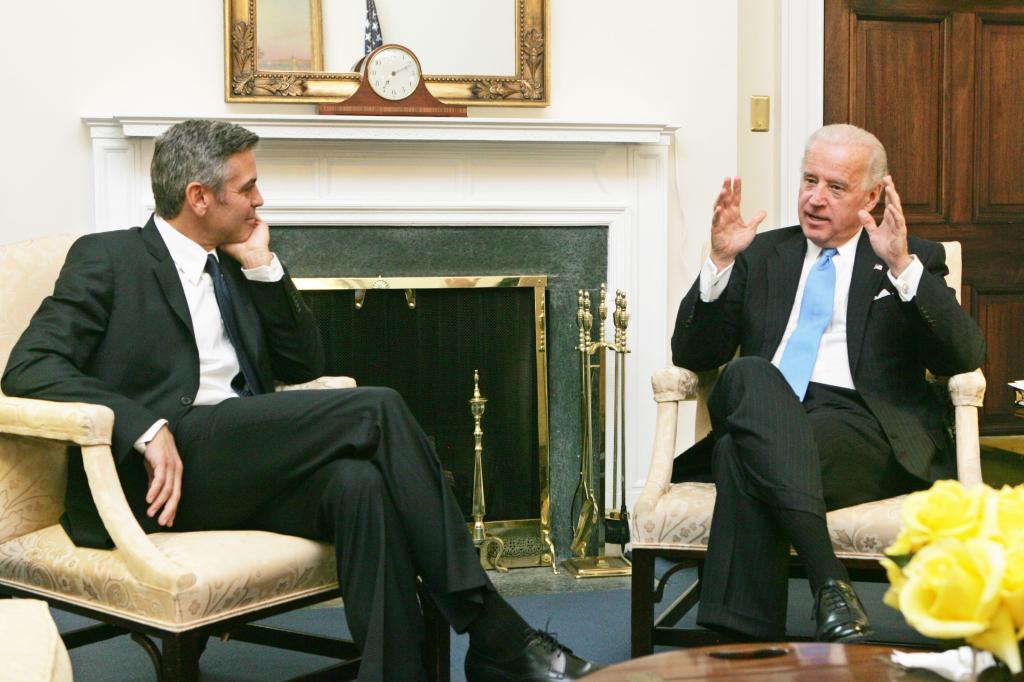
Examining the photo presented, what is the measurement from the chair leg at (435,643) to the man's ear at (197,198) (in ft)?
2.84

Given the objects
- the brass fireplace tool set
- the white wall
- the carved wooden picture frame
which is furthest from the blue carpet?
the carved wooden picture frame

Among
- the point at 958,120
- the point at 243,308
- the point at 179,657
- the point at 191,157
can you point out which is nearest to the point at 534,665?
the point at 179,657

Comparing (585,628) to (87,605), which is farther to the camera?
(585,628)

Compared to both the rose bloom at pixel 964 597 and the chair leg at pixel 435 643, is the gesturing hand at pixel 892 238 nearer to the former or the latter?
the chair leg at pixel 435 643

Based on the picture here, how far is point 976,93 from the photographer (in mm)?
4094

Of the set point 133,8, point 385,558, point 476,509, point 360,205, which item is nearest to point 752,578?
point 385,558

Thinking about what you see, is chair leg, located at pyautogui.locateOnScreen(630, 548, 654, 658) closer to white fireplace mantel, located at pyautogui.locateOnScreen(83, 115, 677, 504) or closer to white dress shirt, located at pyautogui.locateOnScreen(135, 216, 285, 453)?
white dress shirt, located at pyautogui.locateOnScreen(135, 216, 285, 453)

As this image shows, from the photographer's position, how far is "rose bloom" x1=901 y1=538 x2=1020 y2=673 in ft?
3.34

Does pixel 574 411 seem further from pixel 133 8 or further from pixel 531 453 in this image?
pixel 133 8

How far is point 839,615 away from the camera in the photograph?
6.12 feet

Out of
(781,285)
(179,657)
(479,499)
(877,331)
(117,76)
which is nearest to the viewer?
(179,657)

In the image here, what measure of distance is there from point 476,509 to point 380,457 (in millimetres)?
1360

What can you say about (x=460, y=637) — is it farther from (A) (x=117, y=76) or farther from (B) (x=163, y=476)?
(A) (x=117, y=76)

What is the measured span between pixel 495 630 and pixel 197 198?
3.37ft
